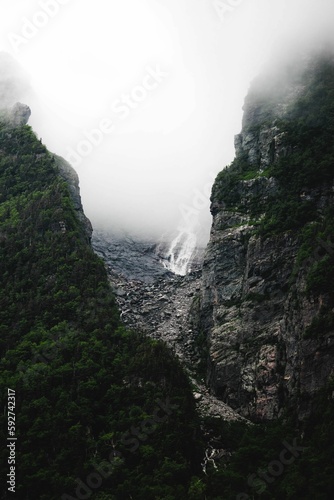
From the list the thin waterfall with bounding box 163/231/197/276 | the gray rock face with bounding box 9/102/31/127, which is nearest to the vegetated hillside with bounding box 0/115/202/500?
the gray rock face with bounding box 9/102/31/127

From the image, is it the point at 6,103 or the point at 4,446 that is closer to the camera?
the point at 4,446

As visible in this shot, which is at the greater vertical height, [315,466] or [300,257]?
[300,257]

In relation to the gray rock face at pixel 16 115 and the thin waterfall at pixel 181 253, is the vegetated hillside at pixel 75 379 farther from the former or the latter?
the thin waterfall at pixel 181 253

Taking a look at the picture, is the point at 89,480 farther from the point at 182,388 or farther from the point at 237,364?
the point at 237,364

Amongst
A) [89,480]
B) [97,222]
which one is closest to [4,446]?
[89,480]

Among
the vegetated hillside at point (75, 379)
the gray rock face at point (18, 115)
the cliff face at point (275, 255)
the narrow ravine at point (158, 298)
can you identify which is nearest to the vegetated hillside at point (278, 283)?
the cliff face at point (275, 255)

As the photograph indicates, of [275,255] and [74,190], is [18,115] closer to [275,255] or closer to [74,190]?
[74,190]

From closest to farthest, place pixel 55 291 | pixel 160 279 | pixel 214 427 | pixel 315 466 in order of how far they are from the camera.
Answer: pixel 315 466, pixel 214 427, pixel 55 291, pixel 160 279

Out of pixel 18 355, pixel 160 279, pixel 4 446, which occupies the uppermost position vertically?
pixel 160 279
